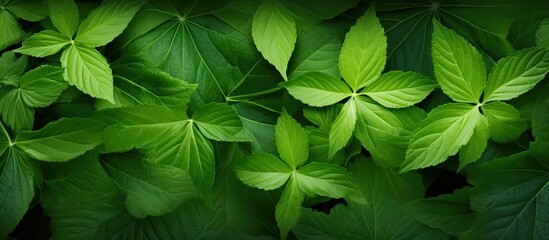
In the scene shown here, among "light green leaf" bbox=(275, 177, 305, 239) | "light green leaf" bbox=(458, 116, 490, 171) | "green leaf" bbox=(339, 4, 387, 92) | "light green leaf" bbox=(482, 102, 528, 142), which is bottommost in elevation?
"light green leaf" bbox=(275, 177, 305, 239)

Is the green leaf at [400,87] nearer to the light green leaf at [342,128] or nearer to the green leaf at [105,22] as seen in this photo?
the light green leaf at [342,128]

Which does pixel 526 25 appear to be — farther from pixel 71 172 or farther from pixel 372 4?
pixel 71 172

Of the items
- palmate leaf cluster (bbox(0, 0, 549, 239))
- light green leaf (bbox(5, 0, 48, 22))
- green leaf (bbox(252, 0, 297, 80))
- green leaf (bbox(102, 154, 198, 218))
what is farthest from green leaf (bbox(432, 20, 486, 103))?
light green leaf (bbox(5, 0, 48, 22))

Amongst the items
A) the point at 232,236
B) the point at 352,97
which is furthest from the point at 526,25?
the point at 232,236

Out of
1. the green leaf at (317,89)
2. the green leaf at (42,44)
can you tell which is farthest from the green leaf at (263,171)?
the green leaf at (42,44)

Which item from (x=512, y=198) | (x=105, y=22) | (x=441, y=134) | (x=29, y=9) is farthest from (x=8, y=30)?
(x=512, y=198)

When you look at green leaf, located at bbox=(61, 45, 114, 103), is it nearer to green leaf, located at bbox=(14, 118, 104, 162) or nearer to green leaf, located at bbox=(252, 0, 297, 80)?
green leaf, located at bbox=(14, 118, 104, 162)

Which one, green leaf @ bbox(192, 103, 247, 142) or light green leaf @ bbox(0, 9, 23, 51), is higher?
light green leaf @ bbox(0, 9, 23, 51)

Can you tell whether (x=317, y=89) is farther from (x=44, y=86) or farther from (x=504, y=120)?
(x=44, y=86)
